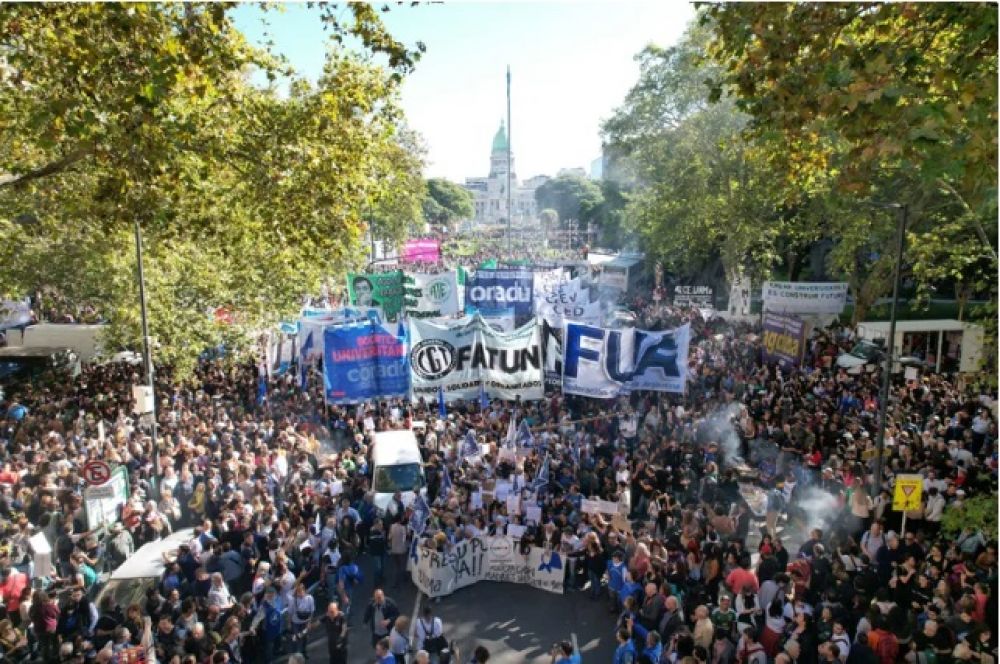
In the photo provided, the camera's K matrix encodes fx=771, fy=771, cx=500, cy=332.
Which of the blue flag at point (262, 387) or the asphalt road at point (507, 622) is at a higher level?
the blue flag at point (262, 387)

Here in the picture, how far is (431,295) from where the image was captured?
25547 mm

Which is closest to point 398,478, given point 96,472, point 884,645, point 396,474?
point 396,474

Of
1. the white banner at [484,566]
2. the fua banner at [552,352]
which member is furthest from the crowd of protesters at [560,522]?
the fua banner at [552,352]

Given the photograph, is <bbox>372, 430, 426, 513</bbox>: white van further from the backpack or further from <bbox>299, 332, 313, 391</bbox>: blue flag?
the backpack

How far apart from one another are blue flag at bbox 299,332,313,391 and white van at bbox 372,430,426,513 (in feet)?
18.9

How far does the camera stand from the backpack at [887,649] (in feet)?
26.3

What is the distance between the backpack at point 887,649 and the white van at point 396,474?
7.44 m

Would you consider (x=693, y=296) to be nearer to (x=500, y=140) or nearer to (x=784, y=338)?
(x=784, y=338)

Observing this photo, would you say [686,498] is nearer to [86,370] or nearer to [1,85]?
[1,85]

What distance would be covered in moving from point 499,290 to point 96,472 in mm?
15023

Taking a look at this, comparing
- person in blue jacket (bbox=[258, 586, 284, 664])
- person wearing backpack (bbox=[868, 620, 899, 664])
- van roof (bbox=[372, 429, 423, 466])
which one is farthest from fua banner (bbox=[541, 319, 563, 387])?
person wearing backpack (bbox=[868, 620, 899, 664])

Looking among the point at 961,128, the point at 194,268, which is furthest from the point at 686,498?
the point at 194,268

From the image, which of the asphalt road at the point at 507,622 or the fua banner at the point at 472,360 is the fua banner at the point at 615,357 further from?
the asphalt road at the point at 507,622

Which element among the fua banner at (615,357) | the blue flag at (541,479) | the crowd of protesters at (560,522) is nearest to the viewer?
the crowd of protesters at (560,522)
